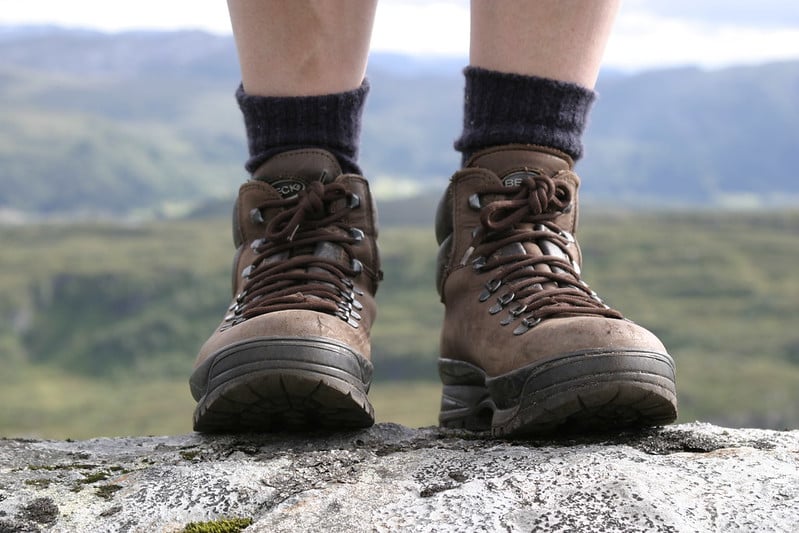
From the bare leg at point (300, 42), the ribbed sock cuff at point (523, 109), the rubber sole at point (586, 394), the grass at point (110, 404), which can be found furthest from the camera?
the grass at point (110, 404)

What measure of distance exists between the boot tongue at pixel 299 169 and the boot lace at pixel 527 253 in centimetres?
76

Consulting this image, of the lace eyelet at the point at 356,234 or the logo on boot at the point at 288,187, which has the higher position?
the logo on boot at the point at 288,187

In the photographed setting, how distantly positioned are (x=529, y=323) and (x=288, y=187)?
56.3 inches

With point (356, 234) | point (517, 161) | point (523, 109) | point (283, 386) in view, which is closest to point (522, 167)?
point (517, 161)

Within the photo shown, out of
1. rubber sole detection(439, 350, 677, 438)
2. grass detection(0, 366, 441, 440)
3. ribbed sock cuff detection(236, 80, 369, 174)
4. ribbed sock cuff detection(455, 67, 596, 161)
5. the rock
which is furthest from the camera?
grass detection(0, 366, 441, 440)

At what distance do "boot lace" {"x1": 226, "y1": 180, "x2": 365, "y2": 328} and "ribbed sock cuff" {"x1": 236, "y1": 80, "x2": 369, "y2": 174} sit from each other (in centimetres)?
27

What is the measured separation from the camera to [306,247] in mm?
4406

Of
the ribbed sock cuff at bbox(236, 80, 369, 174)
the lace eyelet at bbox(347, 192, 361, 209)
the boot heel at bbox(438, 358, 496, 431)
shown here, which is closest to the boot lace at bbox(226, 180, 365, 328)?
the lace eyelet at bbox(347, 192, 361, 209)

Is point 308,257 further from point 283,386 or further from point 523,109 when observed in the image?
point 523,109

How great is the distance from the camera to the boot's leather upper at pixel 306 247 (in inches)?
164

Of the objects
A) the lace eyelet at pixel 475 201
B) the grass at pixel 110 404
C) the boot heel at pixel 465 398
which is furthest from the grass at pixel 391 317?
the lace eyelet at pixel 475 201

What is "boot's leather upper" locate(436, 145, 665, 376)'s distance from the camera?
13.2 feet

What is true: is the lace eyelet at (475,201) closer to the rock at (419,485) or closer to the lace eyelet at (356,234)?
the lace eyelet at (356,234)

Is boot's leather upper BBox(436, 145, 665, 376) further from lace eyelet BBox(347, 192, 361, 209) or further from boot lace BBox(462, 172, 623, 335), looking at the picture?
lace eyelet BBox(347, 192, 361, 209)
